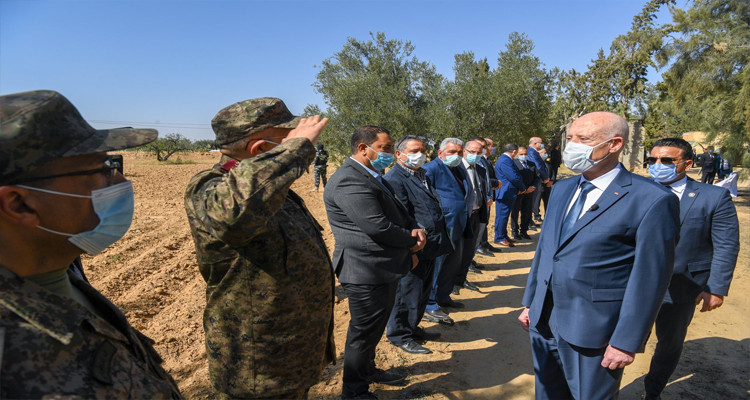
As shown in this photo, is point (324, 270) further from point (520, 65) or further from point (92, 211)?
point (520, 65)

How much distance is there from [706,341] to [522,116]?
13289 millimetres

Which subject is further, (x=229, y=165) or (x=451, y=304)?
(x=451, y=304)

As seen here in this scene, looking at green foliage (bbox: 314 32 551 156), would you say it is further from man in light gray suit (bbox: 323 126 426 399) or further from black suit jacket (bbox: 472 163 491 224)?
man in light gray suit (bbox: 323 126 426 399)

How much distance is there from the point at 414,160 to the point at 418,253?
3.40 ft

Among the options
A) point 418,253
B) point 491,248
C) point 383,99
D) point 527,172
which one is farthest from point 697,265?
point 383,99

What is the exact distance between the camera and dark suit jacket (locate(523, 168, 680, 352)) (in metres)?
1.99

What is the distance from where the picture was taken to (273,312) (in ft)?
5.90

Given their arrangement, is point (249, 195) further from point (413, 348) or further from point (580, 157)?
point (413, 348)

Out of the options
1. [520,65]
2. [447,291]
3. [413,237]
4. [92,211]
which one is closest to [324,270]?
[92,211]

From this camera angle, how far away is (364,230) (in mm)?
2861

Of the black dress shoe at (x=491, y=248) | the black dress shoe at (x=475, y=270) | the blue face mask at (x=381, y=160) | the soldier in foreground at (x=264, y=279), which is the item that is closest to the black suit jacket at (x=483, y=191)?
the black dress shoe at (x=475, y=270)

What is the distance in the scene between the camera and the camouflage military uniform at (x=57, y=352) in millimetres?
825

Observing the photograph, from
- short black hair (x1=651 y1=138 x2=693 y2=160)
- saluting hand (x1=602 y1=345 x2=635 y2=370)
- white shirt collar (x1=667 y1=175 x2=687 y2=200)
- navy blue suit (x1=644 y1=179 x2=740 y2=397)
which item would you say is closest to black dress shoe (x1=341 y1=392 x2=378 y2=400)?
saluting hand (x1=602 y1=345 x2=635 y2=370)

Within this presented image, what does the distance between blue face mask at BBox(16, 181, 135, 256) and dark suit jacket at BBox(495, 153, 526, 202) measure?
7.23 metres
